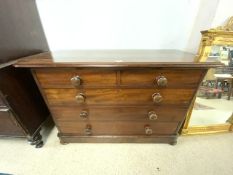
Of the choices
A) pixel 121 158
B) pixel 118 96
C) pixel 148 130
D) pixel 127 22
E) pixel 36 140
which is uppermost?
pixel 127 22

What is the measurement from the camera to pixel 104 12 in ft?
3.95

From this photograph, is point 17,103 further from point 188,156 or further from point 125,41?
point 188,156

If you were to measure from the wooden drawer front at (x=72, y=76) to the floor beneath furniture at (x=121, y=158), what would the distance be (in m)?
0.64

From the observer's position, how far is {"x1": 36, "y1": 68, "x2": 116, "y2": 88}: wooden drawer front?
870 millimetres

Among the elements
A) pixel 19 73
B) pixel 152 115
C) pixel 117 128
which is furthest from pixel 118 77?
pixel 19 73

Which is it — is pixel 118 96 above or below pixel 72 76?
below

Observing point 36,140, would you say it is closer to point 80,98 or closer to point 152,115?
point 80,98

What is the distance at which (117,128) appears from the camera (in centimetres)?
117

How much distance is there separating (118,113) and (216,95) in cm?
90

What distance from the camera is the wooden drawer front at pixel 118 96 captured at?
95 cm

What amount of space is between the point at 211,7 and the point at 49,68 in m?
1.28

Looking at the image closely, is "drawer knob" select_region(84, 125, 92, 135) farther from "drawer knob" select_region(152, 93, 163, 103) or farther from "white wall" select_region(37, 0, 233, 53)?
"white wall" select_region(37, 0, 233, 53)

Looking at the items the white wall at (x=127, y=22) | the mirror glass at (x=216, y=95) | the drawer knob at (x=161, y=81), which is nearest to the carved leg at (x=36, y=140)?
the white wall at (x=127, y=22)

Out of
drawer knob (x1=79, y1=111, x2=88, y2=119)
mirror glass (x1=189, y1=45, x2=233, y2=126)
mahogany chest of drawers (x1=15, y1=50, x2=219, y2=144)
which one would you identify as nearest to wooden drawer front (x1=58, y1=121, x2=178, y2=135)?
mahogany chest of drawers (x1=15, y1=50, x2=219, y2=144)
